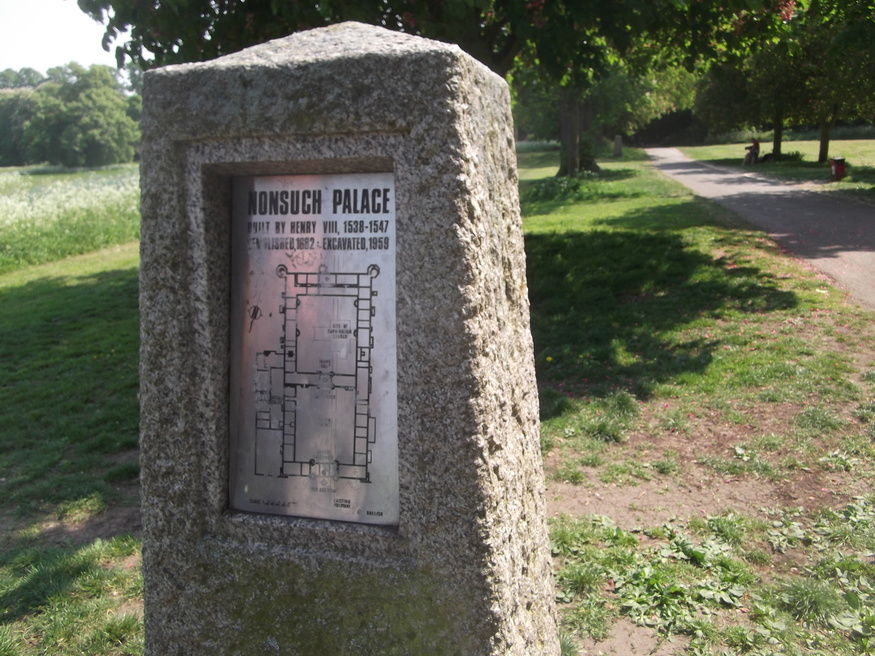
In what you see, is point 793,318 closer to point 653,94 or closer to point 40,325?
point 40,325

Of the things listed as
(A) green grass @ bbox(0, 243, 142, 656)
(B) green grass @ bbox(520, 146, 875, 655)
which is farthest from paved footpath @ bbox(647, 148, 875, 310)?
(A) green grass @ bbox(0, 243, 142, 656)

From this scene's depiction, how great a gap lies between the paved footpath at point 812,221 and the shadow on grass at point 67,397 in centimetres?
767

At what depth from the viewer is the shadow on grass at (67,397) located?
5.47m

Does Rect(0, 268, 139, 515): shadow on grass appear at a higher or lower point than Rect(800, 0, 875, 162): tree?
lower

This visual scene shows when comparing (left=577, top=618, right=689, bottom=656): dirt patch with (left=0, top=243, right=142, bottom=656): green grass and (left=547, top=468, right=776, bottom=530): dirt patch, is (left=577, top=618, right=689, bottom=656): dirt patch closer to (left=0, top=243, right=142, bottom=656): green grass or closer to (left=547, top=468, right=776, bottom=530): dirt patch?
(left=547, top=468, right=776, bottom=530): dirt patch

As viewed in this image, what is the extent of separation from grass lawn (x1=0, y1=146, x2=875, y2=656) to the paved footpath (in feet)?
1.93

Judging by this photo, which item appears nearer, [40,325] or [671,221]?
[40,325]

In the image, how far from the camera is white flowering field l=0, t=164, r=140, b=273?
17391 mm

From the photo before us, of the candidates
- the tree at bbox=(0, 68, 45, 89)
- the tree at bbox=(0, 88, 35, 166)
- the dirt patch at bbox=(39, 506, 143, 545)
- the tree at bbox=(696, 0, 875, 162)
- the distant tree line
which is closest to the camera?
the dirt patch at bbox=(39, 506, 143, 545)

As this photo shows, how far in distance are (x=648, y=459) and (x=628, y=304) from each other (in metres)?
3.86

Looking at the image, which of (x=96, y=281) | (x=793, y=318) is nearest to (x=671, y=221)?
(x=793, y=318)

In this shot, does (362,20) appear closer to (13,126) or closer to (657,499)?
(657,499)

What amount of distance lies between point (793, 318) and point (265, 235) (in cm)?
664

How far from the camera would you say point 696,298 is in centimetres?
873
